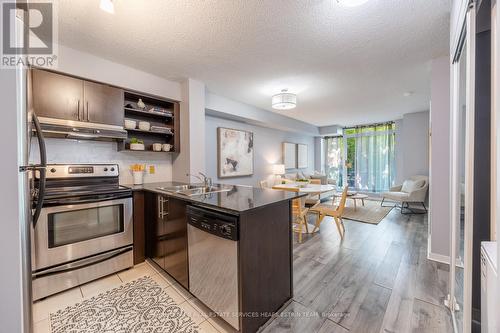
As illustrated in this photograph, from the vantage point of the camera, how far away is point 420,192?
4719mm

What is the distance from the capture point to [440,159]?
8.26ft

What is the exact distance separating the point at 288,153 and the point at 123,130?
482cm

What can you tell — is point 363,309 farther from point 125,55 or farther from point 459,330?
point 125,55

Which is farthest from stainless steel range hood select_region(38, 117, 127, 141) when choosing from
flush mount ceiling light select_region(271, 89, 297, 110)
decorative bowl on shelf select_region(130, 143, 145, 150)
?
flush mount ceiling light select_region(271, 89, 297, 110)

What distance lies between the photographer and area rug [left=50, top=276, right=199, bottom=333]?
5.04 ft

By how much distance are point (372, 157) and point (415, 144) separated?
1.44 meters

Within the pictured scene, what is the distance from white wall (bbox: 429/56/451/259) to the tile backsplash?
3.74 metres

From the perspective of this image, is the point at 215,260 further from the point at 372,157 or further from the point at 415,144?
the point at 372,157

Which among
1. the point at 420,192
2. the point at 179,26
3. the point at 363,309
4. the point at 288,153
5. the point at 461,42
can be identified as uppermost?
the point at 179,26

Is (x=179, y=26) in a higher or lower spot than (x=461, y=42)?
higher

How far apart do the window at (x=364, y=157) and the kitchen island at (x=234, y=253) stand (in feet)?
19.3

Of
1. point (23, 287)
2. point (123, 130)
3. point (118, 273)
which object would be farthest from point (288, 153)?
point (23, 287)

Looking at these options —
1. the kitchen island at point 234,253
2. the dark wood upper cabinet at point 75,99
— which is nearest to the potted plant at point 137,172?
the dark wood upper cabinet at point 75,99

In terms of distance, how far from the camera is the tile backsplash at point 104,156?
2334 millimetres
